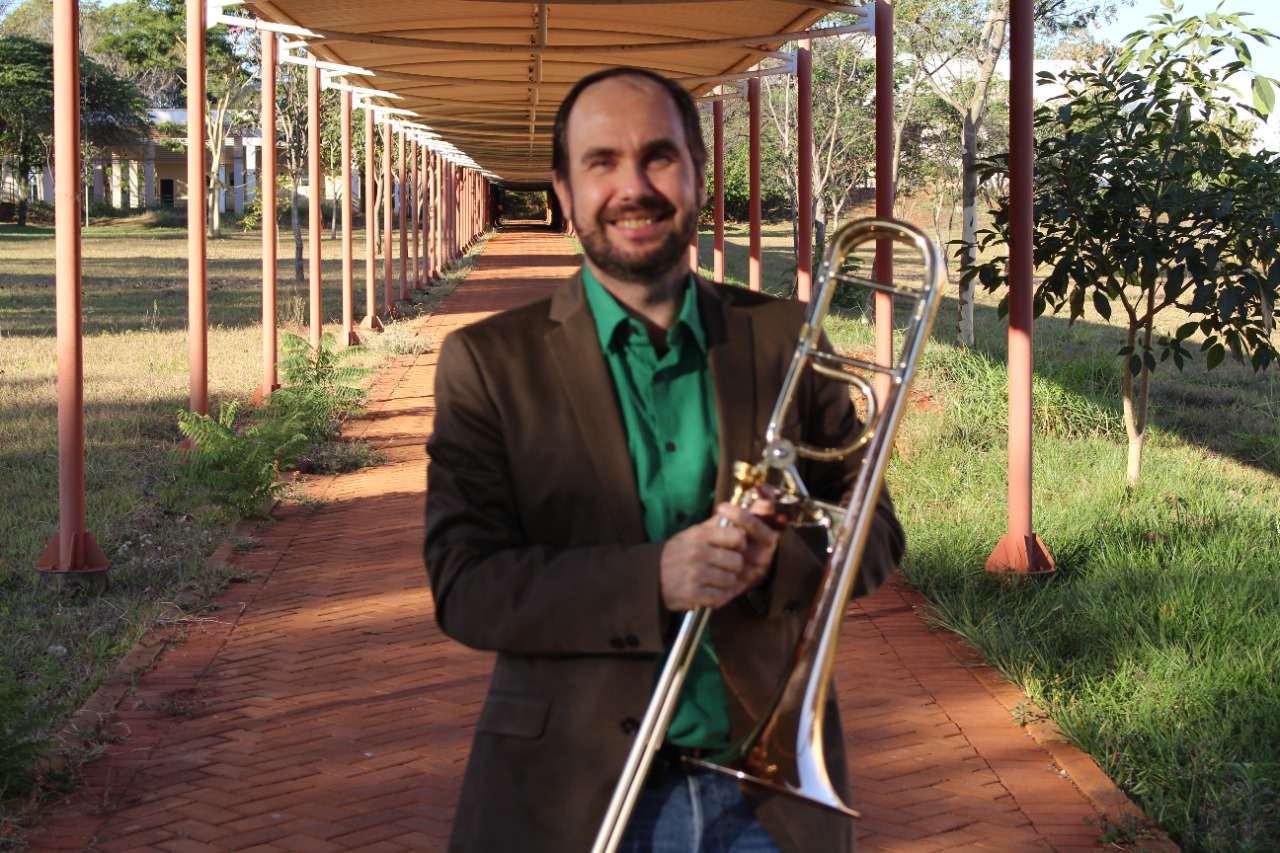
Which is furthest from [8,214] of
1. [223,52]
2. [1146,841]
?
[1146,841]

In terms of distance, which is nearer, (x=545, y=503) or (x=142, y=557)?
(x=545, y=503)

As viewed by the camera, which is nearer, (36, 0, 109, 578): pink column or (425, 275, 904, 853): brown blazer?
(425, 275, 904, 853): brown blazer

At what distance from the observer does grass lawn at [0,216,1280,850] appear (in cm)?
485

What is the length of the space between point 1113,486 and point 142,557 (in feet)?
17.2

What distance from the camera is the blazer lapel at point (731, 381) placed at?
83.7 inches

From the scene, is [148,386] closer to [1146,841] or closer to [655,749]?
[1146,841]

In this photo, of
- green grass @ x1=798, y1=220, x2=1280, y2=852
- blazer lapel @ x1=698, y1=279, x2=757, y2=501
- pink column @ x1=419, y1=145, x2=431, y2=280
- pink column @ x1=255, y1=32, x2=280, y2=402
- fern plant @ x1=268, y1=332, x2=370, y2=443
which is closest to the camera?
blazer lapel @ x1=698, y1=279, x2=757, y2=501

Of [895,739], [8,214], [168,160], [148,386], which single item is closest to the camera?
[895,739]

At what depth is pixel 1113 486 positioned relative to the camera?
835 cm

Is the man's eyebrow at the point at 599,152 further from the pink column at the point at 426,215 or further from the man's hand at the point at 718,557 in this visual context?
the pink column at the point at 426,215

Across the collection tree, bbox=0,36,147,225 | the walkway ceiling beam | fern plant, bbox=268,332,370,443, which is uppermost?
tree, bbox=0,36,147,225

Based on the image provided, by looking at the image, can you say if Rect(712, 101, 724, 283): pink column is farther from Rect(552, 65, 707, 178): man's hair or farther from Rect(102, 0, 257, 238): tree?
Rect(102, 0, 257, 238): tree

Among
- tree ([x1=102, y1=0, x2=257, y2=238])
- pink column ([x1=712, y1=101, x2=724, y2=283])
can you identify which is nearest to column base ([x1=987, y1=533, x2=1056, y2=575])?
pink column ([x1=712, y1=101, x2=724, y2=283])

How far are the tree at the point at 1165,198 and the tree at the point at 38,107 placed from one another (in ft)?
165
